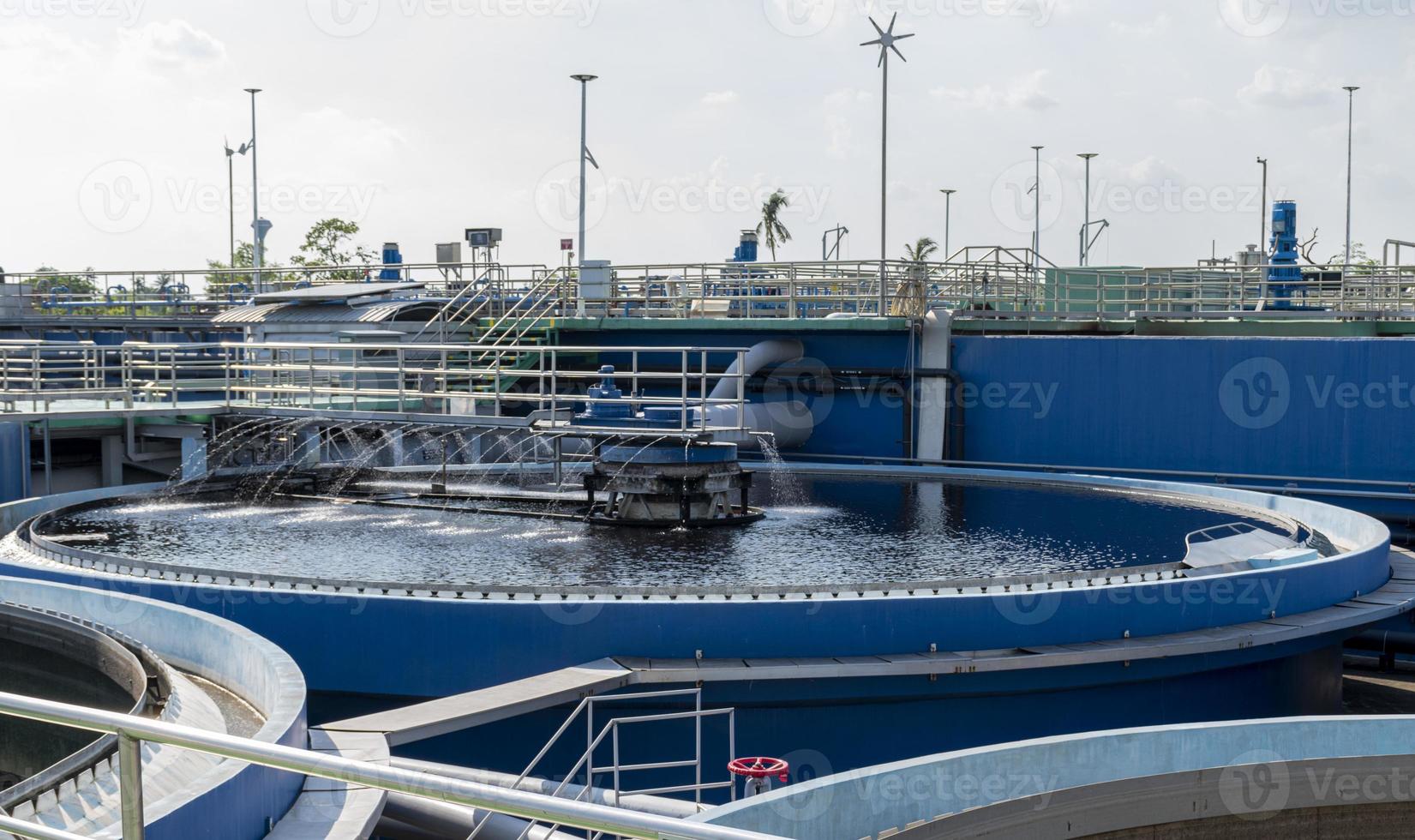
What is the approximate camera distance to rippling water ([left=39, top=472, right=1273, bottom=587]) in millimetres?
11609

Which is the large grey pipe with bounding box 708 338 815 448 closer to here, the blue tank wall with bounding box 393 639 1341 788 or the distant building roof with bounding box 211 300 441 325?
the distant building roof with bounding box 211 300 441 325

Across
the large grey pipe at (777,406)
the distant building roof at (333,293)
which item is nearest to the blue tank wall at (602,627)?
the large grey pipe at (777,406)

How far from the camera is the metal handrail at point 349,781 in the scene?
3041 mm

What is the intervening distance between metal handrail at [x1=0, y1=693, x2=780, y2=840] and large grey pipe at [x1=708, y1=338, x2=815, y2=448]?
56.6 ft

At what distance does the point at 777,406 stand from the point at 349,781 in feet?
59.6

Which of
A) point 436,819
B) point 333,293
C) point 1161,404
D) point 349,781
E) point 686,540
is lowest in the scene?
point 436,819

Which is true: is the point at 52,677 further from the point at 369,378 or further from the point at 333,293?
the point at 333,293

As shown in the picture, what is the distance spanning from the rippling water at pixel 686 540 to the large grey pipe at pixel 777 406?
14.2 ft

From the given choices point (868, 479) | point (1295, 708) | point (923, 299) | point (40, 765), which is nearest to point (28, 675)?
point (40, 765)

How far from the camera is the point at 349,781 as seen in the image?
337 centimetres

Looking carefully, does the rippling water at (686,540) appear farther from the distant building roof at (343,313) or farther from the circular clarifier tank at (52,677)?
the distant building roof at (343,313)

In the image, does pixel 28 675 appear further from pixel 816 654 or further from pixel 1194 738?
pixel 1194 738

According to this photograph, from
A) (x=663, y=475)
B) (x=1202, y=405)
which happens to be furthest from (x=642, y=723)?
(x=1202, y=405)

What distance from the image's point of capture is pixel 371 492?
16.9m
